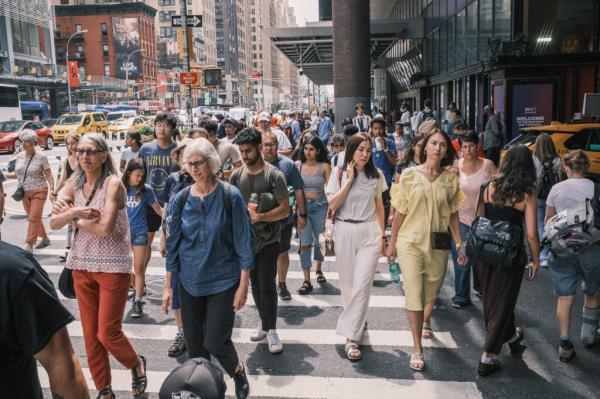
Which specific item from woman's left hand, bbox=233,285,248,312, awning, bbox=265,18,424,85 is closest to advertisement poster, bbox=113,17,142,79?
awning, bbox=265,18,424,85

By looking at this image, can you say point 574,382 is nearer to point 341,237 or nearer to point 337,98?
point 341,237

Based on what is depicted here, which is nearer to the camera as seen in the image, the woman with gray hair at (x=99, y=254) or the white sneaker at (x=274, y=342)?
the woman with gray hair at (x=99, y=254)

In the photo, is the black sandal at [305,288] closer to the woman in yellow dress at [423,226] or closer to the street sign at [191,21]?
the woman in yellow dress at [423,226]

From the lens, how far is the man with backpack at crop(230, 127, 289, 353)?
17.8 ft

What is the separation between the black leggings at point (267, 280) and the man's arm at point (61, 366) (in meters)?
3.14

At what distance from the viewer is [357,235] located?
219 inches

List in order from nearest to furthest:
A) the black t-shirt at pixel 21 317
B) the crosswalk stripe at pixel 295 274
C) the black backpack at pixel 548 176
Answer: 1. the black t-shirt at pixel 21 317
2. the crosswalk stripe at pixel 295 274
3. the black backpack at pixel 548 176

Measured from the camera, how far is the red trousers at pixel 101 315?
4.46m

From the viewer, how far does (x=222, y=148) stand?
781 cm

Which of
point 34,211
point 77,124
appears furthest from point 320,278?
point 77,124

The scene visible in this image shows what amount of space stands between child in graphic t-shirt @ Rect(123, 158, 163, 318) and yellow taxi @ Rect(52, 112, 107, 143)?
31.8m

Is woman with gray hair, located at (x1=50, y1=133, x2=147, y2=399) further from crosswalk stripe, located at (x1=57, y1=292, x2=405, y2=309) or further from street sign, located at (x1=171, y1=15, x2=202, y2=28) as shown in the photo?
street sign, located at (x1=171, y1=15, x2=202, y2=28)

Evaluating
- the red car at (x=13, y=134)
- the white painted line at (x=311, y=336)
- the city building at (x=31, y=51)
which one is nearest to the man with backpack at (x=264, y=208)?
the white painted line at (x=311, y=336)

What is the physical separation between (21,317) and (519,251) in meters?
3.88
